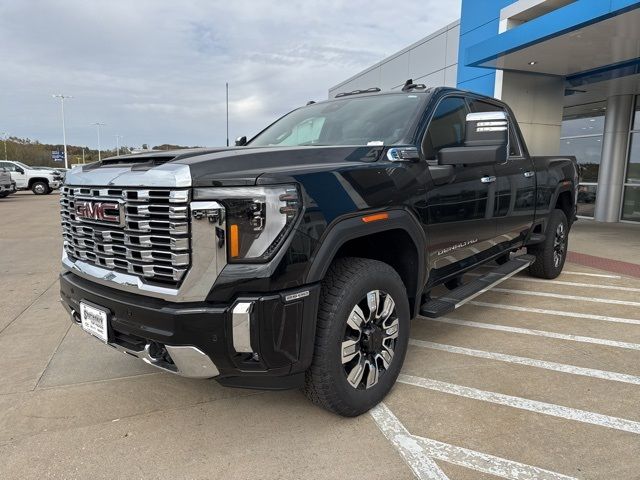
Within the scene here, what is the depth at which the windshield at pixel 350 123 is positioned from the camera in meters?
3.30

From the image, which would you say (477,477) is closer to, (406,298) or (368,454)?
(368,454)

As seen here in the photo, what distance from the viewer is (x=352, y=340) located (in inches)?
102

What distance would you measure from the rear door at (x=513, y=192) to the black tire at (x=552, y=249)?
0.82 m

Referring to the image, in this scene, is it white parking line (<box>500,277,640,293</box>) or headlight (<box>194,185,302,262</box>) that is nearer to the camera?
headlight (<box>194,185,302,262</box>)

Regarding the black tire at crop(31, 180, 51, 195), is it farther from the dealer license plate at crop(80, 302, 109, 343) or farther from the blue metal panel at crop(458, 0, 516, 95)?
the dealer license plate at crop(80, 302, 109, 343)

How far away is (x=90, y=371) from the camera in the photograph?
346 cm

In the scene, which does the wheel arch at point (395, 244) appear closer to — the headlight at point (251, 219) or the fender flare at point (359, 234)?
the fender flare at point (359, 234)

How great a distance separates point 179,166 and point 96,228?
722mm

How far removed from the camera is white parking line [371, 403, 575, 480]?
2264 millimetres

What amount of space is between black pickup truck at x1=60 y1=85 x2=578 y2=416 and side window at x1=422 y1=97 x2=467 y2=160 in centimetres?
2

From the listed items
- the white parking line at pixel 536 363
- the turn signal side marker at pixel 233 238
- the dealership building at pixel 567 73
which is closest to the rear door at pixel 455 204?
the white parking line at pixel 536 363

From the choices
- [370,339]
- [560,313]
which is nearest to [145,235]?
[370,339]

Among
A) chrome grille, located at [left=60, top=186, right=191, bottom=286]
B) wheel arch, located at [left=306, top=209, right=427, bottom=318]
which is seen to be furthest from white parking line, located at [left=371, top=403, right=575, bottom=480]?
chrome grille, located at [left=60, top=186, right=191, bottom=286]

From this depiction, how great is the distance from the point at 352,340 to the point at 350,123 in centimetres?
174
